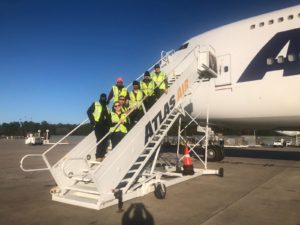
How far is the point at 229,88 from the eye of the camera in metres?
12.4

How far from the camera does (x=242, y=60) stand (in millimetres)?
12195

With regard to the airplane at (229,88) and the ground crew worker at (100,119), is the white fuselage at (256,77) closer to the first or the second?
the airplane at (229,88)

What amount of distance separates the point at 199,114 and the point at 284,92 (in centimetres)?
366

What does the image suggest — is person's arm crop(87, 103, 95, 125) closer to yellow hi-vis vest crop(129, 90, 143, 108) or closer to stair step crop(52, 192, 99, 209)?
yellow hi-vis vest crop(129, 90, 143, 108)

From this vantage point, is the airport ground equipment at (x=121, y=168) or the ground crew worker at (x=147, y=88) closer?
the airport ground equipment at (x=121, y=168)

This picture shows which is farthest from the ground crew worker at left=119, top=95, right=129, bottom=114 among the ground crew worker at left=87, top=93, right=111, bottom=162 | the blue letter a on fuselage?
the blue letter a on fuselage

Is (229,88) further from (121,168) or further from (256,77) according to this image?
(121,168)

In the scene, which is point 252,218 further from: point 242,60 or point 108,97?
point 242,60

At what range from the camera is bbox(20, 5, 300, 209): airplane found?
773cm

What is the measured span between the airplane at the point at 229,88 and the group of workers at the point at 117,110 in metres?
0.44

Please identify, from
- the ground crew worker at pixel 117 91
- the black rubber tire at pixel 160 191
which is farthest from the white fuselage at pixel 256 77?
the black rubber tire at pixel 160 191

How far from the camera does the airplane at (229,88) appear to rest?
7.73m

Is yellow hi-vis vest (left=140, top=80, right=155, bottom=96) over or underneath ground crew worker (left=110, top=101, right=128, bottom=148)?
over

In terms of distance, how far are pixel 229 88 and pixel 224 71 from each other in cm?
81
